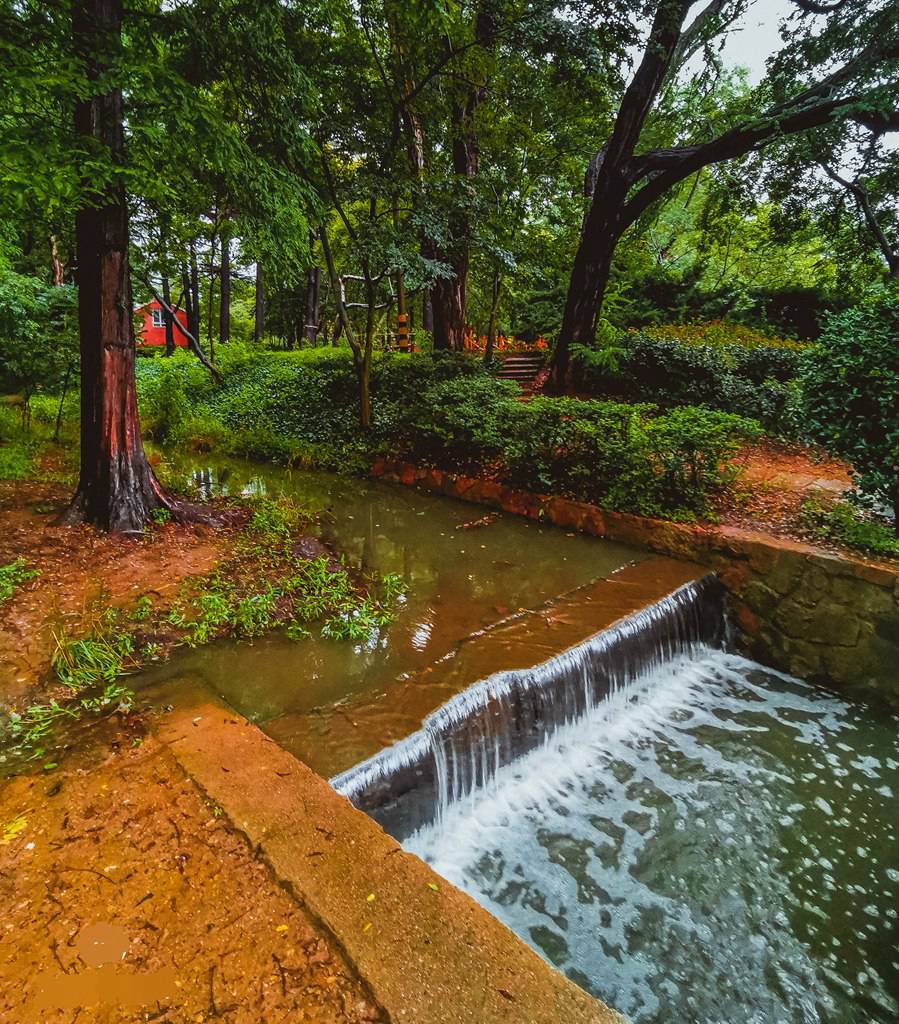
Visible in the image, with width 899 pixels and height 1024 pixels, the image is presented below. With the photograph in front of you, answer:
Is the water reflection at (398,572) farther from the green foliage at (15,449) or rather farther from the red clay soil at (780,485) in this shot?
the green foliage at (15,449)

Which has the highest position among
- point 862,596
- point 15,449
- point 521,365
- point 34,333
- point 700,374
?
point 521,365

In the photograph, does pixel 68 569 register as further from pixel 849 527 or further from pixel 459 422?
pixel 849 527

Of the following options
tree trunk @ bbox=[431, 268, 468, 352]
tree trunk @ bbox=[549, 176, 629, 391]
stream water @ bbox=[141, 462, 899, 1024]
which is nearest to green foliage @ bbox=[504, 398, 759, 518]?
stream water @ bbox=[141, 462, 899, 1024]

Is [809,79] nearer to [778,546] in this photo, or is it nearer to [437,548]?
[778,546]

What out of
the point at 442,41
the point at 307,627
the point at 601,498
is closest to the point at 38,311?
the point at 442,41

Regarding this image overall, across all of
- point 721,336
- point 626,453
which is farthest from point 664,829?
point 721,336

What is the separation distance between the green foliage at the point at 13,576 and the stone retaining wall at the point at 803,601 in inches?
221

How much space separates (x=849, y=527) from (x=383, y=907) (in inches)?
205

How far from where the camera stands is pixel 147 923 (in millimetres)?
1730

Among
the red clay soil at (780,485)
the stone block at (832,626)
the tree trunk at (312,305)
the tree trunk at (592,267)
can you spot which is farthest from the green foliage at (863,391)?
the tree trunk at (312,305)

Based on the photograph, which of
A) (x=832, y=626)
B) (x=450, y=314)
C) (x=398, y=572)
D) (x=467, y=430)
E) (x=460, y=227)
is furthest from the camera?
(x=450, y=314)

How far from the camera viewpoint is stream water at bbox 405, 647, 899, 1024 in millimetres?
2328

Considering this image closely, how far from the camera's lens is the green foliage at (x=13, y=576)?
3.91 m

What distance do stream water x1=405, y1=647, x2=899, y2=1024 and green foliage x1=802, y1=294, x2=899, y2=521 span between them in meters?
2.13
